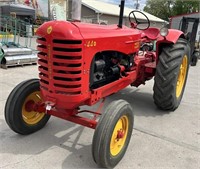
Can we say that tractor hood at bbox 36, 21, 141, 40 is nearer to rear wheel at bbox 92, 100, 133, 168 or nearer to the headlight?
rear wheel at bbox 92, 100, 133, 168

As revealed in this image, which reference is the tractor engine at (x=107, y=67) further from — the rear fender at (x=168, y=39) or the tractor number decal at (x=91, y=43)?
the rear fender at (x=168, y=39)

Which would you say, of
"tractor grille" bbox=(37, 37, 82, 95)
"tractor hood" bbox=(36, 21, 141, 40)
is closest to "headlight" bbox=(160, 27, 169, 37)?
"tractor hood" bbox=(36, 21, 141, 40)

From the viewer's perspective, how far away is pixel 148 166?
2904mm

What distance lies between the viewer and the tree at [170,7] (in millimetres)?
44938

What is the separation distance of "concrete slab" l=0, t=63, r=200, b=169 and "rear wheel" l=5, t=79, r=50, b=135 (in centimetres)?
13

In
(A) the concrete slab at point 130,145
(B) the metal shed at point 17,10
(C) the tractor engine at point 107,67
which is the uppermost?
(B) the metal shed at point 17,10

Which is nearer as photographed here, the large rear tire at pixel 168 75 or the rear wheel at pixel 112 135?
the rear wheel at pixel 112 135

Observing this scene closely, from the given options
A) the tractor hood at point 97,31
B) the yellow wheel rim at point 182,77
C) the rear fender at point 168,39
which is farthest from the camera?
the yellow wheel rim at point 182,77

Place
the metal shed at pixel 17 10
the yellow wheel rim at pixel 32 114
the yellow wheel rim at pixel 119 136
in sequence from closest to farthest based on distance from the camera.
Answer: the yellow wheel rim at pixel 119 136 → the yellow wheel rim at pixel 32 114 → the metal shed at pixel 17 10

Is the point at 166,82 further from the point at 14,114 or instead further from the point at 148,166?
the point at 14,114

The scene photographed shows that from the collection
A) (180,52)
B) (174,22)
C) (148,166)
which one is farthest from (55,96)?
(174,22)

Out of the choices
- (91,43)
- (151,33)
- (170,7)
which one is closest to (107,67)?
(91,43)

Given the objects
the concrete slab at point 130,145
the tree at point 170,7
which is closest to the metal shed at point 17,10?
the concrete slab at point 130,145

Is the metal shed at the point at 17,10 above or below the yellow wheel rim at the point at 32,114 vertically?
above
